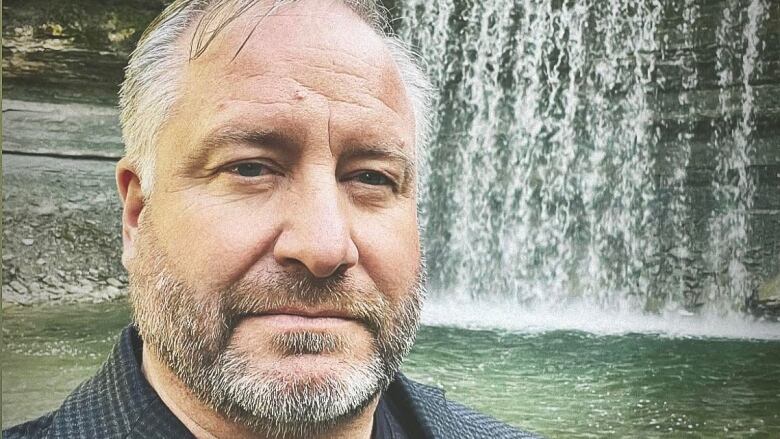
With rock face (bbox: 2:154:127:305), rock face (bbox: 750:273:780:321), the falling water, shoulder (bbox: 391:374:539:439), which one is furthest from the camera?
the falling water

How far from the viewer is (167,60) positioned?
755mm

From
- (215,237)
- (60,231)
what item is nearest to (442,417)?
(215,237)

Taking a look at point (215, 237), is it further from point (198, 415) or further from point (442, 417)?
point (442, 417)

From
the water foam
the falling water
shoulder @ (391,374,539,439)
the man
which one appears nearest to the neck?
the man

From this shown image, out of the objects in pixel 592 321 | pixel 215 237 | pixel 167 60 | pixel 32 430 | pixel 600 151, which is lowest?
pixel 592 321

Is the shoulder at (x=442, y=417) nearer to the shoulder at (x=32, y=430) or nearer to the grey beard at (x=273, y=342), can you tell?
the grey beard at (x=273, y=342)

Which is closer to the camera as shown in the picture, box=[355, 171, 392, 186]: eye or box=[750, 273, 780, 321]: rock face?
box=[355, 171, 392, 186]: eye

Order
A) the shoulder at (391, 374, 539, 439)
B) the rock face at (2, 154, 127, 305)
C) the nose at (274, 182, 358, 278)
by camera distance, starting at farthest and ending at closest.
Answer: the rock face at (2, 154, 127, 305) < the shoulder at (391, 374, 539, 439) < the nose at (274, 182, 358, 278)

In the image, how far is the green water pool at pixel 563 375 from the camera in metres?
1.07

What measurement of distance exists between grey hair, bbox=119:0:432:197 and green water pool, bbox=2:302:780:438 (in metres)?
0.33

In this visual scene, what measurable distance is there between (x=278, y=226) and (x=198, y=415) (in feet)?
0.66

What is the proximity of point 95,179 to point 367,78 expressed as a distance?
0.54m

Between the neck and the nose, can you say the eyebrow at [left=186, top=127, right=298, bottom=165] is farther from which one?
the neck

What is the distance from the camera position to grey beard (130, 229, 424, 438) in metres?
0.71
